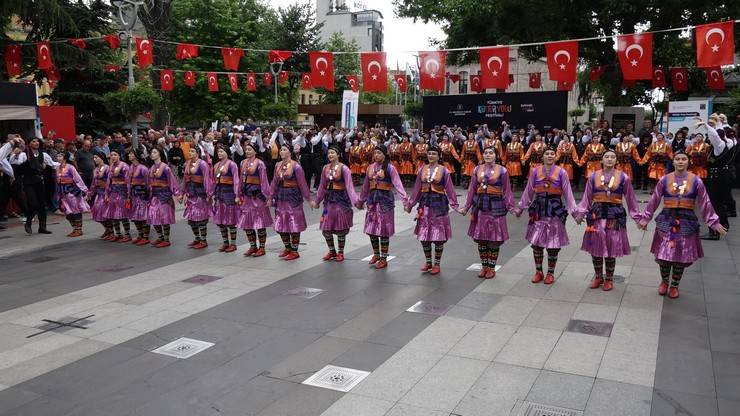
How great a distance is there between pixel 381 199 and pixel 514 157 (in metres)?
9.66

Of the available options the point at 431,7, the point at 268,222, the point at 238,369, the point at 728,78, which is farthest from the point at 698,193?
the point at 728,78

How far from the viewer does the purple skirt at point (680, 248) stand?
7.16 meters

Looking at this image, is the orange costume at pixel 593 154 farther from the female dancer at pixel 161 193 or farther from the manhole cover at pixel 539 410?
the manhole cover at pixel 539 410

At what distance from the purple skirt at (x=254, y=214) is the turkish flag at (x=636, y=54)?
30.8 feet

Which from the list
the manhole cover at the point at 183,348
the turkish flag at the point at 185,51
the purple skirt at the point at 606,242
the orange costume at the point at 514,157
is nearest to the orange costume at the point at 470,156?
the orange costume at the point at 514,157

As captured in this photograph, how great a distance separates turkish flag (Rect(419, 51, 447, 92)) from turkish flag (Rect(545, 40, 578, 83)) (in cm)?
296

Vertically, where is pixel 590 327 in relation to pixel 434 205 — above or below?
below

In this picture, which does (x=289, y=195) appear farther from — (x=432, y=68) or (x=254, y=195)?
(x=432, y=68)

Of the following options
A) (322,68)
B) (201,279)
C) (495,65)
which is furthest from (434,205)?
(322,68)

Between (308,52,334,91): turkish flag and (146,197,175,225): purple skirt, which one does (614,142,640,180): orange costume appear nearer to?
(308,52,334,91): turkish flag

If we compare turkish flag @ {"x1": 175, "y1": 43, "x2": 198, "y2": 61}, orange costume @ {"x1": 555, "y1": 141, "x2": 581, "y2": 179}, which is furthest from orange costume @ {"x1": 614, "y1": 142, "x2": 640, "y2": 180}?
turkish flag @ {"x1": 175, "y1": 43, "x2": 198, "y2": 61}

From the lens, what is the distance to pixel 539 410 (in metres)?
4.57

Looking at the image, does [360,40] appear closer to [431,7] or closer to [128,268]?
[431,7]

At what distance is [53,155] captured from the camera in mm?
14789
